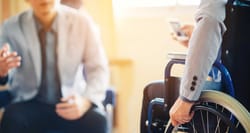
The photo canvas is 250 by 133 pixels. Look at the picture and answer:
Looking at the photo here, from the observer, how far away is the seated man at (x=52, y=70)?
3.48 feet

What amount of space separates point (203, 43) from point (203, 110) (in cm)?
22

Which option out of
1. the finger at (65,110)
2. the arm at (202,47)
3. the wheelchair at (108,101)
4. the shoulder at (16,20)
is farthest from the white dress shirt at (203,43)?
the shoulder at (16,20)

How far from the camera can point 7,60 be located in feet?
3.50

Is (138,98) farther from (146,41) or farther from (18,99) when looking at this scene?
(18,99)

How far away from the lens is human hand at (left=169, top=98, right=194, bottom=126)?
45.1 inches

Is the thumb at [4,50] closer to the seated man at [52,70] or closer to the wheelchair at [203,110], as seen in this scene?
the seated man at [52,70]

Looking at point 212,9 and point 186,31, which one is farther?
point 186,31

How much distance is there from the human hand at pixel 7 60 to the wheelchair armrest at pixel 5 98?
0.19 ft

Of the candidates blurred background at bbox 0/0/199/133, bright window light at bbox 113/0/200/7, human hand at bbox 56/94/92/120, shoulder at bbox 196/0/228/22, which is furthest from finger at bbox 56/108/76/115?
shoulder at bbox 196/0/228/22

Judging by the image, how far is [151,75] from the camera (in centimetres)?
120

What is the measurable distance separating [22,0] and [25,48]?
14 cm

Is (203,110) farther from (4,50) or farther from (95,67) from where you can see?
(4,50)

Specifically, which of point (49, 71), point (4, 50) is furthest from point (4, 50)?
point (49, 71)

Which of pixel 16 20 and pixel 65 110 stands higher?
pixel 16 20
